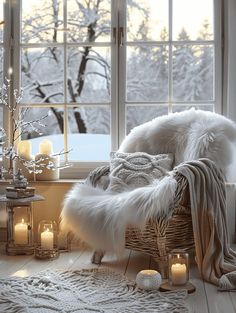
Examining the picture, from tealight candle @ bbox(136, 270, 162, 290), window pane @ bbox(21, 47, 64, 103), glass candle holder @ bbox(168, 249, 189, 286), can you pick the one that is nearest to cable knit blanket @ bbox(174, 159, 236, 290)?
glass candle holder @ bbox(168, 249, 189, 286)

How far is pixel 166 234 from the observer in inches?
119

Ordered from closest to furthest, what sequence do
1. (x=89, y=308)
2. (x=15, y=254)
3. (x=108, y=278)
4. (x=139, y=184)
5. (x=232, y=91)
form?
(x=89, y=308)
(x=108, y=278)
(x=139, y=184)
(x=15, y=254)
(x=232, y=91)

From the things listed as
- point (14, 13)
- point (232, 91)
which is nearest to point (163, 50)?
point (232, 91)

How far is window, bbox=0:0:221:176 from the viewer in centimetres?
412

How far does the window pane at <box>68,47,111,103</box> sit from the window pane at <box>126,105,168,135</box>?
0.21m

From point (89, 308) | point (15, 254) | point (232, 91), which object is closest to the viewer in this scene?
point (89, 308)

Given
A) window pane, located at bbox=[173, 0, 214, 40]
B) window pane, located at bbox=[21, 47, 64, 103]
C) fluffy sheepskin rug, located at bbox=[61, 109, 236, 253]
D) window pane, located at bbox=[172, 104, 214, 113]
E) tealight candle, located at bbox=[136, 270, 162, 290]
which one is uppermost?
window pane, located at bbox=[173, 0, 214, 40]

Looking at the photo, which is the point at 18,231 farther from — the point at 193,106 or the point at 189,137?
the point at 193,106

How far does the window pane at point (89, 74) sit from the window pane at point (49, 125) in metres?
0.17

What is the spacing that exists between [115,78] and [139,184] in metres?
1.12

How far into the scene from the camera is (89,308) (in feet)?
8.13

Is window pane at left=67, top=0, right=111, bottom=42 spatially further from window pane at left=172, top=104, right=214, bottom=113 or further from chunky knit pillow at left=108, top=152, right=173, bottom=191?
chunky knit pillow at left=108, top=152, right=173, bottom=191

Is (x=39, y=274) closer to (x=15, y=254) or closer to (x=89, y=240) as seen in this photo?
(x=89, y=240)

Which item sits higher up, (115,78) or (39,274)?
(115,78)
